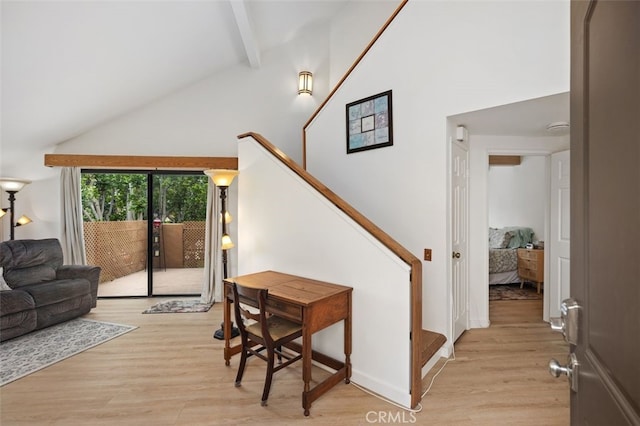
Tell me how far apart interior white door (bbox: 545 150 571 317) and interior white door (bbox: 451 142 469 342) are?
1.03m

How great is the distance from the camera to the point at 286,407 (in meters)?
2.06

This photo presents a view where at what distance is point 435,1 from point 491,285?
432 cm

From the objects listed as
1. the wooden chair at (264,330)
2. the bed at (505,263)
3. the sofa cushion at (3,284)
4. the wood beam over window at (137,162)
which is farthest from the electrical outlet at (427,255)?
the sofa cushion at (3,284)

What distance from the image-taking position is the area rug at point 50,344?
2.57 meters

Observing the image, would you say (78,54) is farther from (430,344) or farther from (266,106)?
(430,344)

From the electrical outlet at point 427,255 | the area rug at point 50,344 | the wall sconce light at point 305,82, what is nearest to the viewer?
the area rug at point 50,344

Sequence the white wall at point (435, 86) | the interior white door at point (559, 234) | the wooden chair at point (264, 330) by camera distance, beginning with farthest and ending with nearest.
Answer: the interior white door at point (559, 234) < the white wall at point (435, 86) < the wooden chair at point (264, 330)

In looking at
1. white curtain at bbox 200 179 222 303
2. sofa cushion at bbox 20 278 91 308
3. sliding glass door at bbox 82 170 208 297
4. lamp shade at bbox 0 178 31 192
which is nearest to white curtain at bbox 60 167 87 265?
sliding glass door at bbox 82 170 208 297

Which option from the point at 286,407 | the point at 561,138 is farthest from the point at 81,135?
the point at 561,138

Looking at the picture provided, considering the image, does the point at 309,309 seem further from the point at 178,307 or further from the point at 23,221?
the point at 23,221

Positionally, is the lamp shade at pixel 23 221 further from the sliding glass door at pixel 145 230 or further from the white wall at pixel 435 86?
the white wall at pixel 435 86

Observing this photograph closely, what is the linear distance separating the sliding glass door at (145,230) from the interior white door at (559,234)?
4699 mm

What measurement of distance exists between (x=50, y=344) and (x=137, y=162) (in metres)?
2.56

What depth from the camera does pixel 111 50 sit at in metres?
3.17
